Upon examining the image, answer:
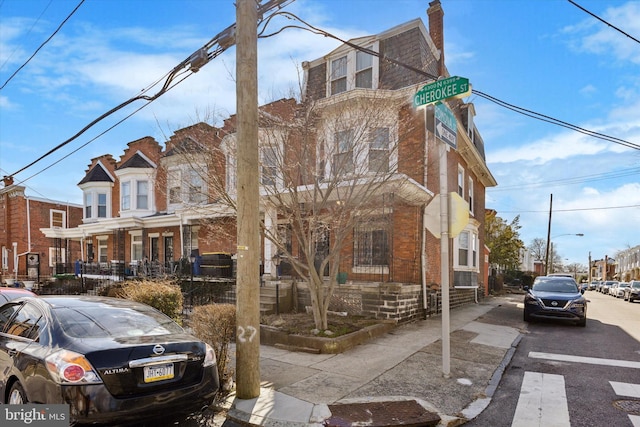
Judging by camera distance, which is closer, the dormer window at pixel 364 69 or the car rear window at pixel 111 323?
the car rear window at pixel 111 323

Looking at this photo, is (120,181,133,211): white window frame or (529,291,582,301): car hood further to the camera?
(120,181,133,211): white window frame

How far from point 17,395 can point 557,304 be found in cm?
1326

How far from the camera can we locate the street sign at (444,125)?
6.54 meters

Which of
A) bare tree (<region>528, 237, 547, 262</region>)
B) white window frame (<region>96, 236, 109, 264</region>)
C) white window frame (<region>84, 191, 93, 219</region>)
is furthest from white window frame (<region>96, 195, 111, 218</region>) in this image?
bare tree (<region>528, 237, 547, 262</region>)

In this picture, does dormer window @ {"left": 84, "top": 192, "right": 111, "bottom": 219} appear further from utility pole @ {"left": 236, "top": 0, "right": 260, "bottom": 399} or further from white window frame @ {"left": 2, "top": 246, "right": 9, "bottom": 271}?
utility pole @ {"left": 236, "top": 0, "right": 260, "bottom": 399}

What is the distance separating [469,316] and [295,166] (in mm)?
8594

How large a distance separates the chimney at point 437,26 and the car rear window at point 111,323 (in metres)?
13.7

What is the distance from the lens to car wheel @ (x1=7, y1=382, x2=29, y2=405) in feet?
13.0

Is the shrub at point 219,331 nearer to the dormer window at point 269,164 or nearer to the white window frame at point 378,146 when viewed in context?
the dormer window at point 269,164

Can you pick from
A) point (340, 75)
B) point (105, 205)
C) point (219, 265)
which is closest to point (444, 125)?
point (340, 75)

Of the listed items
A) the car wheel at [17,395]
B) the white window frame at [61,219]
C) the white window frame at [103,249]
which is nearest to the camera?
the car wheel at [17,395]

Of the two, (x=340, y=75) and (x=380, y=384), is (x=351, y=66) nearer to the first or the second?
(x=340, y=75)

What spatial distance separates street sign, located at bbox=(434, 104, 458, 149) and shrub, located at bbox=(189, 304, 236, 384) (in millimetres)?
4634

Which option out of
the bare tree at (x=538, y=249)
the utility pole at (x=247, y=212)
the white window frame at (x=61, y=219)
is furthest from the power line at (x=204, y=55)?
the bare tree at (x=538, y=249)
